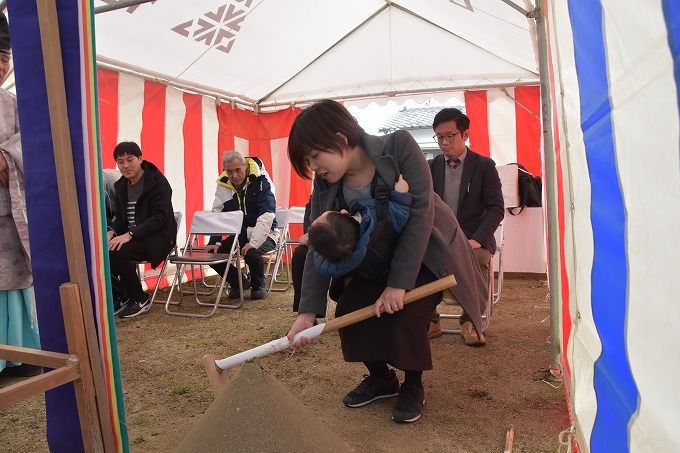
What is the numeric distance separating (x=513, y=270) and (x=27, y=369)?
4.64m

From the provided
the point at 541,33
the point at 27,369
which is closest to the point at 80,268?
the point at 27,369

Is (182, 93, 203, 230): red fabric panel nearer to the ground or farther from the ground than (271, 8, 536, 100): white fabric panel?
nearer to the ground

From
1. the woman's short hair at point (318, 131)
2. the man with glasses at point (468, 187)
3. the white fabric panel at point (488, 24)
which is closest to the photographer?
the woman's short hair at point (318, 131)

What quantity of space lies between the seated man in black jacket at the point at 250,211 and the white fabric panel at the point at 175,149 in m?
1.15

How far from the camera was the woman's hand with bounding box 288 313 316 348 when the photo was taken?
70.2 inches

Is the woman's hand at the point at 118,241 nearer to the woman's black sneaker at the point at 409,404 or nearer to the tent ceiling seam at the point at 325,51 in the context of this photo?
the woman's black sneaker at the point at 409,404

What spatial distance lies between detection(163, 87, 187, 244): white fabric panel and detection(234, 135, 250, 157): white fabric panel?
1.05 m

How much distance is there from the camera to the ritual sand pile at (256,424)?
3.61 ft

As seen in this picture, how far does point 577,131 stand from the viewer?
1325mm

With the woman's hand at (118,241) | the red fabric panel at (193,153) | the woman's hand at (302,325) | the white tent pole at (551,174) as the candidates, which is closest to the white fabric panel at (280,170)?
the red fabric panel at (193,153)

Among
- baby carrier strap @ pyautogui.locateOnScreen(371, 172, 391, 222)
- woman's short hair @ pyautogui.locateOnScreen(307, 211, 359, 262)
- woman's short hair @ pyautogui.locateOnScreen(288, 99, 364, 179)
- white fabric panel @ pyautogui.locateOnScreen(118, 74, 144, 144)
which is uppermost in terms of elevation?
white fabric panel @ pyautogui.locateOnScreen(118, 74, 144, 144)

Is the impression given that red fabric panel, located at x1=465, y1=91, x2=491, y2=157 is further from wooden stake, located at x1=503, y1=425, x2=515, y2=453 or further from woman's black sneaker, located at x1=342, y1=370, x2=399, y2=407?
wooden stake, located at x1=503, y1=425, x2=515, y2=453

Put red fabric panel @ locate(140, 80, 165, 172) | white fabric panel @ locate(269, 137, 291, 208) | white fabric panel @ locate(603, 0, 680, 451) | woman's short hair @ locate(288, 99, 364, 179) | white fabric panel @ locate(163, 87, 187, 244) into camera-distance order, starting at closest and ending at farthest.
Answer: white fabric panel @ locate(603, 0, 680, 451) < woman's short hair @ locate(288, 99, 364, 179) < red fabric panel @ locate(140, 80, 165, 172) < white fabric panel @ locate(163, 87, 187, 244) < white fabric panel @ locate(269, 137, 291, 208)

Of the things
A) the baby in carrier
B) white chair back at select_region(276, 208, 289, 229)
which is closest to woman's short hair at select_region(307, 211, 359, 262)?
the baby in carrier
